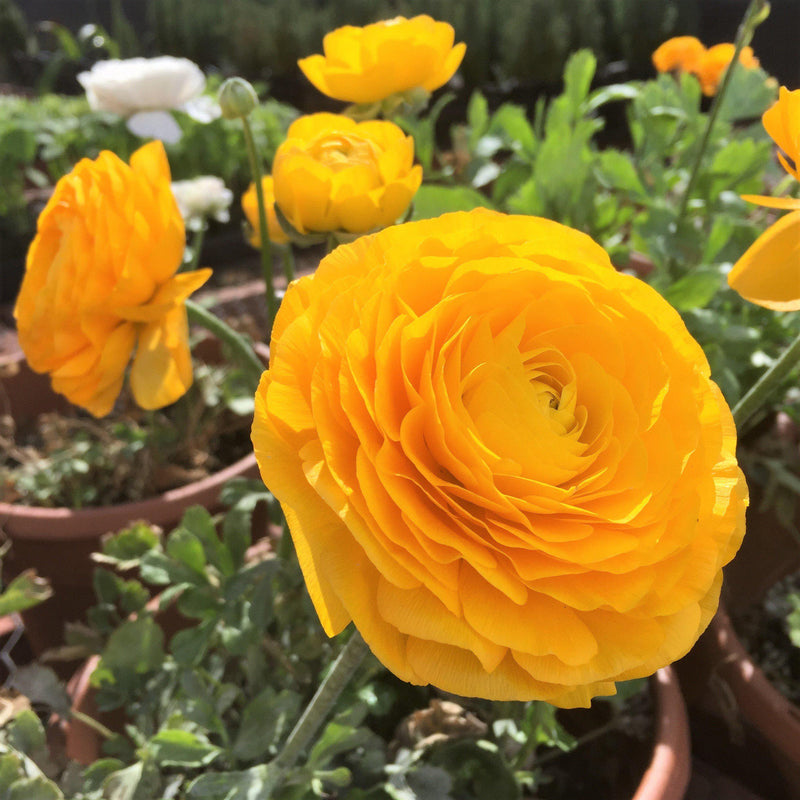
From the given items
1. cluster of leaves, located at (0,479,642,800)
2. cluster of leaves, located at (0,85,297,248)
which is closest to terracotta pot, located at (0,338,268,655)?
cluster of leaves, located at (0,479,642,800)

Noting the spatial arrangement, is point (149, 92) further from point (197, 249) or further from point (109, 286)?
point (109, 286)

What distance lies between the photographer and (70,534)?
0.76 m

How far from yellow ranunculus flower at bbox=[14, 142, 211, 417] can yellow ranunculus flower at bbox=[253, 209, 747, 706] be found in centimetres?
18

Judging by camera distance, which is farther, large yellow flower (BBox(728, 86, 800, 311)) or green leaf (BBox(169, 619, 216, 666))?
green leaf (BBox(169, 619, 216, 666))

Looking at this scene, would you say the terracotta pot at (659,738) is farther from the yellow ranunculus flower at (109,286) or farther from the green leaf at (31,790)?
the yellow ranunculus flower at (109,286)

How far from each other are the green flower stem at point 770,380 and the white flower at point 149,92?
592mm

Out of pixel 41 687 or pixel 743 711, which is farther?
pixel 743 711

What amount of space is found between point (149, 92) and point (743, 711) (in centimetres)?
86

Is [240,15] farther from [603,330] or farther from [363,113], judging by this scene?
[603,330]

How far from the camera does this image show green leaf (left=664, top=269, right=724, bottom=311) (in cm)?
58

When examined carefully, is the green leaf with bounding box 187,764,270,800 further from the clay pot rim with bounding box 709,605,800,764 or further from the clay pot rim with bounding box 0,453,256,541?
the clay pot rim with bounding box 709,605,800,764

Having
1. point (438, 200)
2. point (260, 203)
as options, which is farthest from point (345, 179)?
point (438, 200)

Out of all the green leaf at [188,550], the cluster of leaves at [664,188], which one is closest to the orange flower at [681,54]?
the cluster of leaves at [664,188]

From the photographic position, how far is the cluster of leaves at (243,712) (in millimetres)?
455
